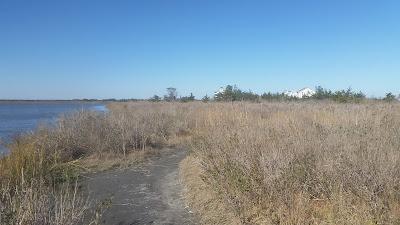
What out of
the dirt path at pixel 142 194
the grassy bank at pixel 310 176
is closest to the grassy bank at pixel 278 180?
the grassy bank at pixel 310 176

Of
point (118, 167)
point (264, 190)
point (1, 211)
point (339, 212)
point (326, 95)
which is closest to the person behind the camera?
point (1, 211)

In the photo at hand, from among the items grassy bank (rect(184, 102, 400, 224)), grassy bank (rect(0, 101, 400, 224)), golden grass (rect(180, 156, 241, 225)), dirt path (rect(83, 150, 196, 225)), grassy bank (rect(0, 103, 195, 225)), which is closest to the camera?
grassy bank (rect(0, 101, 400, 224))

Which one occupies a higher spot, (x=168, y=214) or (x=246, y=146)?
(x=246, y=146)

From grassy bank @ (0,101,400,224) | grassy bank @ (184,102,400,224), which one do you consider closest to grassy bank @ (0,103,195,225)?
grassy bank @ (0,101,400,224)

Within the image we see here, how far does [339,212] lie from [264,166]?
145 centimetres

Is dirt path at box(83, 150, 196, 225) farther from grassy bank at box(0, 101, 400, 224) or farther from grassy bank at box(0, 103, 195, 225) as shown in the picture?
grassy bank at box(0, 103, 195, 225)

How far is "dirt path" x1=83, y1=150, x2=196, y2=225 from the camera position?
7590mm

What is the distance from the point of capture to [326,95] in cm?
5034

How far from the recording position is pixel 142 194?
9.40m

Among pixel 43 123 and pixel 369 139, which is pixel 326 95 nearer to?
pixel 43 123

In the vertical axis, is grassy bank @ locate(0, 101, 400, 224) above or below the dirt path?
above

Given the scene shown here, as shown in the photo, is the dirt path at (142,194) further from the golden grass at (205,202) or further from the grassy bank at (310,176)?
the grassy bank at (310,176)

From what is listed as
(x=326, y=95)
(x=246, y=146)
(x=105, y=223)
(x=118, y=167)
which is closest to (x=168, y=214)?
(x=105, y=223)

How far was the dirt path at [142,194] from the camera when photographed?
759 centimetres
